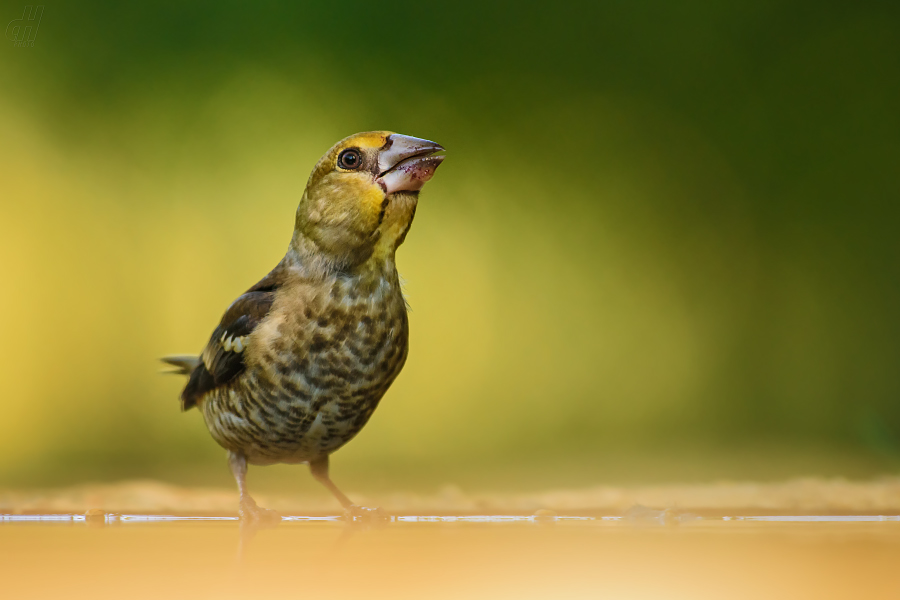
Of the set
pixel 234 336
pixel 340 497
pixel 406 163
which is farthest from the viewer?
pixel 340 497

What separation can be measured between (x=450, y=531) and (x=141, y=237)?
1412mm

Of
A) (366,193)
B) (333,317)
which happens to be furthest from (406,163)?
(333,317)

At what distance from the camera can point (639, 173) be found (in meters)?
2.62

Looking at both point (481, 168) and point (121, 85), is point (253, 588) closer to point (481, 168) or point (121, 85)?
point (481, 168)

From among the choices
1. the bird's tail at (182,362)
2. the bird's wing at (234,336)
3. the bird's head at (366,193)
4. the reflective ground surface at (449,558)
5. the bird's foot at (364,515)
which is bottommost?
the bird's foot at (364,515)

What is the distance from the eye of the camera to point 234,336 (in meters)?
1.59

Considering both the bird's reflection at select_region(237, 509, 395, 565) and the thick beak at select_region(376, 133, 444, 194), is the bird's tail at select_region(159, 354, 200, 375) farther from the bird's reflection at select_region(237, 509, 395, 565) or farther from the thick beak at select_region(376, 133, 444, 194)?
the thick beak at select_region(376, 133, 444, 194)

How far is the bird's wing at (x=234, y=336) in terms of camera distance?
157 cm

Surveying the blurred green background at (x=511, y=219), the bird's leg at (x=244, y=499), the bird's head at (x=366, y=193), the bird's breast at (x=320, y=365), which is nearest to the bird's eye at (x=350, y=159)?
the bird's head at (x=366, y=193)

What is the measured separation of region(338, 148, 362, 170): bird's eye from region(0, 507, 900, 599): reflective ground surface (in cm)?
64

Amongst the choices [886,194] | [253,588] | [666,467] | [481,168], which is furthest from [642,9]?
[253,588]

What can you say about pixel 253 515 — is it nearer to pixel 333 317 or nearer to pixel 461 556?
pixel 333 317

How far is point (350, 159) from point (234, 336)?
1.31 ft

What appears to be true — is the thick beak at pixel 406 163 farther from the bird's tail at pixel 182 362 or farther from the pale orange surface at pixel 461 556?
the bird's tail at pixel 182 362
